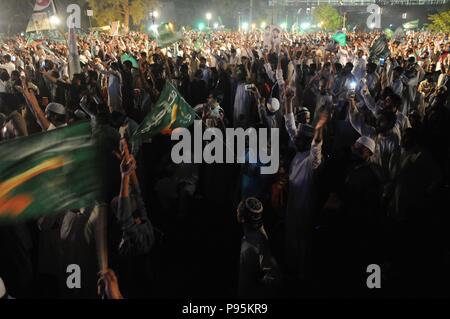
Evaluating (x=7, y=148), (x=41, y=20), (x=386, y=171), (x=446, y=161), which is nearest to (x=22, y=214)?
(x=7, y=148)

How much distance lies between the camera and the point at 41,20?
52.6 ft

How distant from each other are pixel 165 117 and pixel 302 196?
1.86m

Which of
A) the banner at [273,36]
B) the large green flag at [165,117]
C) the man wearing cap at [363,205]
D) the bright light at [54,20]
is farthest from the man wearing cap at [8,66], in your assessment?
the man wearing cap at [363,205]

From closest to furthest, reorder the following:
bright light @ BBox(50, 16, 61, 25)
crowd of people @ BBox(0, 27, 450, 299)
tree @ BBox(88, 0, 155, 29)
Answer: crowd of people @ BBox(0, 27, 450, 299) < bright light @ BBox(50, 16, 61, 25) < tree @ BBox(88, 0, 155, 29)

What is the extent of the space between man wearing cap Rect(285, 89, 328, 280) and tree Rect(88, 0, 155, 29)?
44.1 m

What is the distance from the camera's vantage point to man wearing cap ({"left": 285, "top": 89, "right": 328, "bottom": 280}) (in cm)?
429

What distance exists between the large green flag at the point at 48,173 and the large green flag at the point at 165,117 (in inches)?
63.7

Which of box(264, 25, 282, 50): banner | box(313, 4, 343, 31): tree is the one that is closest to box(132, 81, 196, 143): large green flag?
box(264, 25, 282, 50): banner

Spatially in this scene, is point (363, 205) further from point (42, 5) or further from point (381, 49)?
point (42, 5)

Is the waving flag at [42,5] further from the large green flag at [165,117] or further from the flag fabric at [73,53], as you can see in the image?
the large green flag at [165,117]

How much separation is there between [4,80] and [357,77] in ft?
29.2

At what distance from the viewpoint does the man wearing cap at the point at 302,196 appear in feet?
14.1

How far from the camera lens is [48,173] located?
2.79 meters

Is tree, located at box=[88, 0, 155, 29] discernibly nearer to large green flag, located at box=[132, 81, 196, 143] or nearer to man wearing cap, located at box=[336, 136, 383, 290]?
large green flag, located at box=[132, 81, 196, 143]
